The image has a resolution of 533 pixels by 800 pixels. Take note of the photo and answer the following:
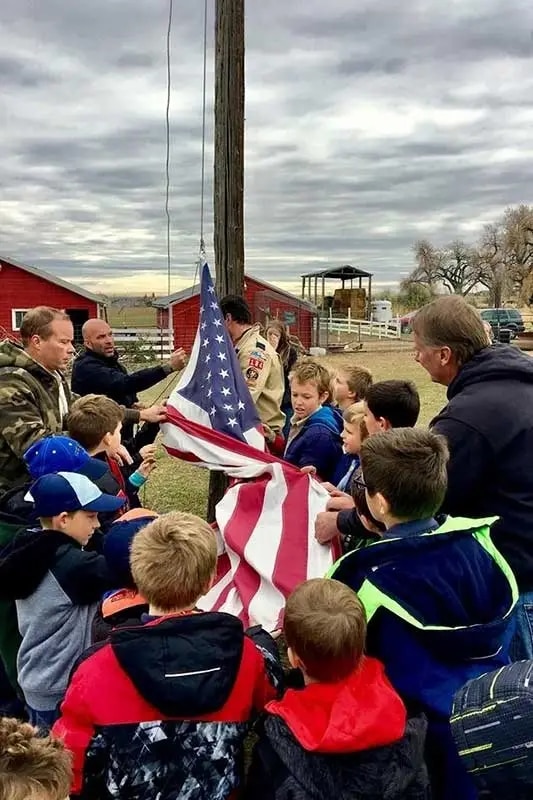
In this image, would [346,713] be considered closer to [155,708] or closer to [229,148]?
[155,708]

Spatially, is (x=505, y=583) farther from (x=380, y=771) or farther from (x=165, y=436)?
(x=165, y=436)

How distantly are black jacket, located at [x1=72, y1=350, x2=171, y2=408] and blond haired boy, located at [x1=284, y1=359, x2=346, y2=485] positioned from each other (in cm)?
165

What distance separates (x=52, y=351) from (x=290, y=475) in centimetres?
181

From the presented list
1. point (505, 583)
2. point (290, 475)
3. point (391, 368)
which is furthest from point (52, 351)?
point (391, 368)

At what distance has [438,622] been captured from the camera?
89.2 inches

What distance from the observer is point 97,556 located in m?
2.78

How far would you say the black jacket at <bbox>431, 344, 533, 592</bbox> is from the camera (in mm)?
2727

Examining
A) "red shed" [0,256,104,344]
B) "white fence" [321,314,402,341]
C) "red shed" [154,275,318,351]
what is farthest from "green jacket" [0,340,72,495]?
"white fence" [321,314,402,341]

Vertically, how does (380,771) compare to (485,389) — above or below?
below

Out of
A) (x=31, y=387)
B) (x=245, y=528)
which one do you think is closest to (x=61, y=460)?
(x=31, y=387)

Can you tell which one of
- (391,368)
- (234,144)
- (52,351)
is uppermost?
(234,144)

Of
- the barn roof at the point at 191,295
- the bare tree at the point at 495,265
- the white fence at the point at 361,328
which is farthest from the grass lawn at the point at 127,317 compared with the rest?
the bare tree at the point at 495,265

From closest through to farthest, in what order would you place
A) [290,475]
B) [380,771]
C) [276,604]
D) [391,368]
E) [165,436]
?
1. [380,771]
2. [276,604]
3. [290,475]
4. [165,436]
5. [391,368]

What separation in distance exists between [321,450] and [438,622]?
7.81ft
